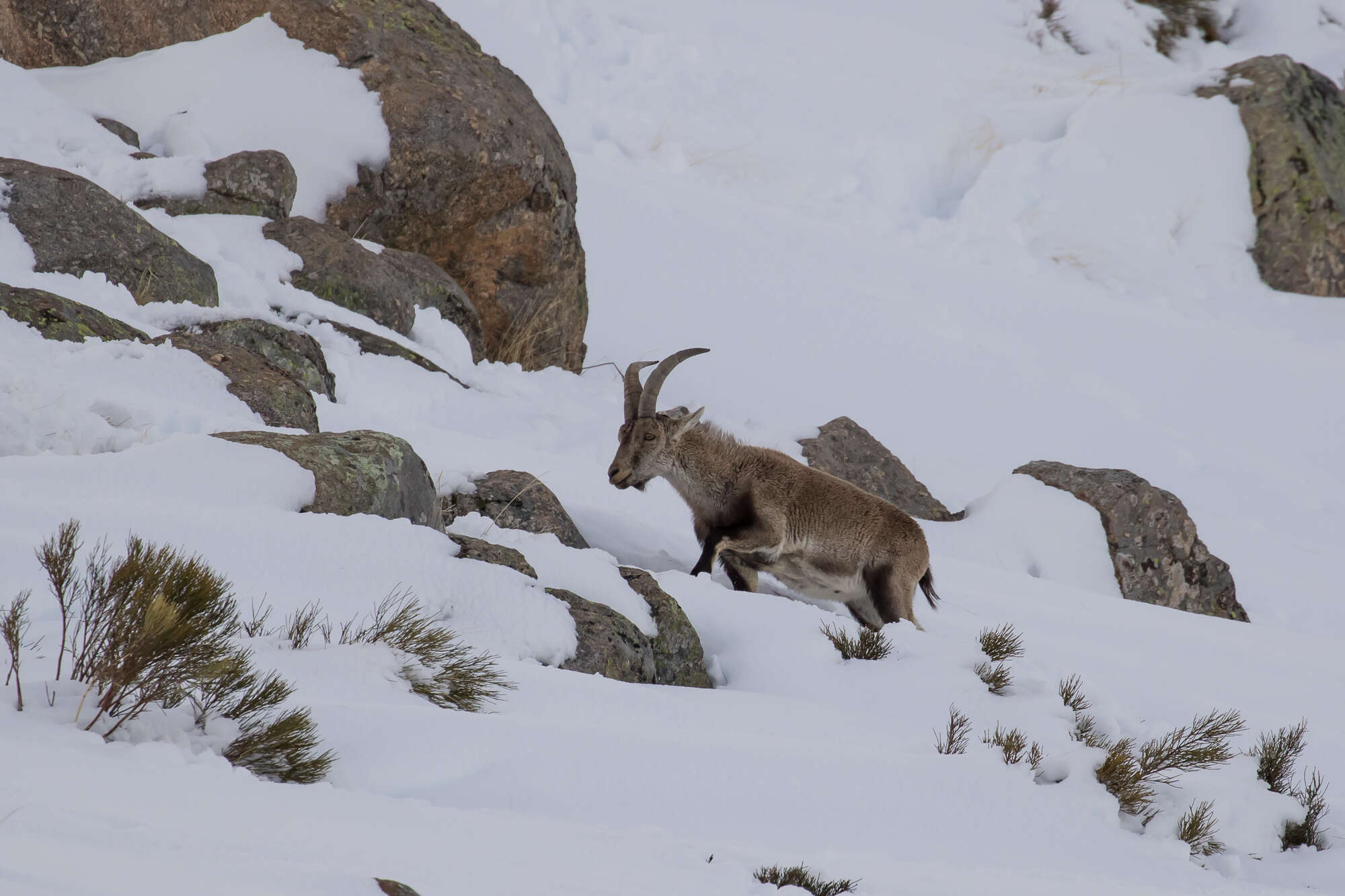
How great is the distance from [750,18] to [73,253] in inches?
731

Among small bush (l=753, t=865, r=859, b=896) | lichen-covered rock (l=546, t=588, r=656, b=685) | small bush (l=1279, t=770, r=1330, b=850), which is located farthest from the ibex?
small bush (l=753, t=865, r=859, b=896)

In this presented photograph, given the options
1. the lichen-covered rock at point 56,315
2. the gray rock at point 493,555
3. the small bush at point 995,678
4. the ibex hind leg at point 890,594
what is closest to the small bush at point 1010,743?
the small bush at point 995,678

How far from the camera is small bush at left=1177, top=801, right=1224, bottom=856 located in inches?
130

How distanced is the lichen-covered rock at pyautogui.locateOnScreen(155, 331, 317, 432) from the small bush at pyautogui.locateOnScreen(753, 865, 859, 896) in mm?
3810

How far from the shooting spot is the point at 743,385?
12.5 m

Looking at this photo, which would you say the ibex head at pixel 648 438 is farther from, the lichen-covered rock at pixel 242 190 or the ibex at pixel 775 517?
the lichen-covered rock at pixel 242 190

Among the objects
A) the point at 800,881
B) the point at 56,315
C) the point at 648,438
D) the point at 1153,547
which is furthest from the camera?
the point at 1153,547

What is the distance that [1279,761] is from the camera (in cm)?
405

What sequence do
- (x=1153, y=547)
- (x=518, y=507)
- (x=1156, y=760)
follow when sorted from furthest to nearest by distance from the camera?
(x=1153, y=547) → (x=518, y=507) → (x=1156, y=760)

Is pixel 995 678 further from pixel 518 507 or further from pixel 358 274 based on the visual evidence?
pixel 358 274

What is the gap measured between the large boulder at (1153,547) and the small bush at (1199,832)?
5.71m

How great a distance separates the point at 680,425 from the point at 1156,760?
3.12 meters

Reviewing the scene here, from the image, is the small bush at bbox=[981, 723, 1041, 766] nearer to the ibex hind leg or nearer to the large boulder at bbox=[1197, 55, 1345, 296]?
the ibex hind leg

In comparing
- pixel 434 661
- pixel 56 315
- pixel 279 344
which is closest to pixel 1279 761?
pixel 434 661
